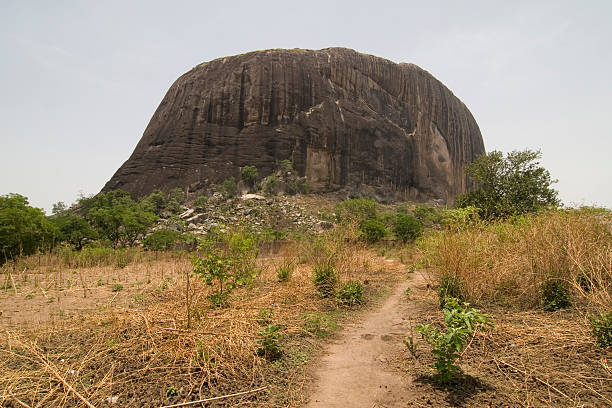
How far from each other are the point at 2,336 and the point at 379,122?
157 feet

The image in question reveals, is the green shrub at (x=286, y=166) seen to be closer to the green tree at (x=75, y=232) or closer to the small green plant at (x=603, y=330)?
the green tree at (x=75, y=232)

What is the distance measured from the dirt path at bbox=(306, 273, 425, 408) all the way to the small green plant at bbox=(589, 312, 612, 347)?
1.78 metres

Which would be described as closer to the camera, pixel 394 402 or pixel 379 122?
pixel 394 402

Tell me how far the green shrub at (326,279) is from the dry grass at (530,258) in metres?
1.73

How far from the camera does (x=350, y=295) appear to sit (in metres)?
5.79

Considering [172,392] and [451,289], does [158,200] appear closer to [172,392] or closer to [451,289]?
[451,289]

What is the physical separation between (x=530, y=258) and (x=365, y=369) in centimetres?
323

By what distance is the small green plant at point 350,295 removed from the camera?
577 cm

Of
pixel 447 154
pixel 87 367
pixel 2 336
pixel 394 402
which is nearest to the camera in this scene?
pixel 394 402

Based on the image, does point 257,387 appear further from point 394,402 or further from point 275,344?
point 394,402

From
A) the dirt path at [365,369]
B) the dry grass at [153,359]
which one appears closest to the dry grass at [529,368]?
the dirt path at [365,369]

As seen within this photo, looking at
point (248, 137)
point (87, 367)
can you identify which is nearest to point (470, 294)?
point (87, 367)

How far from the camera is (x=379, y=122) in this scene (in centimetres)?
4800

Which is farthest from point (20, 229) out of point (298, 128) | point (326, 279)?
point (298, 128)
